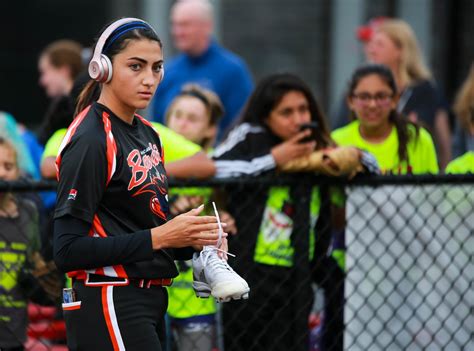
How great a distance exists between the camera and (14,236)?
4.61m

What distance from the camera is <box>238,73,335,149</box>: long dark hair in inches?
203

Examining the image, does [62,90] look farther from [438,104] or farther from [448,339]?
[448,339]

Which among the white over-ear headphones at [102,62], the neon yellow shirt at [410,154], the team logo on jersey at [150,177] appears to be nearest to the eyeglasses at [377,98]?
the neon yellow shirt at [410,154]

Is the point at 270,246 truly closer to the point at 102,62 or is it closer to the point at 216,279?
the point at 216,279

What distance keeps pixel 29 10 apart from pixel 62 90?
10.5 feet

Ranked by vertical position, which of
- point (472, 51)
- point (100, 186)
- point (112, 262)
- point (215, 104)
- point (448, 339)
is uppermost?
point (472, 51)

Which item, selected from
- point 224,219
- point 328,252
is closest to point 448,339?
point 328,252

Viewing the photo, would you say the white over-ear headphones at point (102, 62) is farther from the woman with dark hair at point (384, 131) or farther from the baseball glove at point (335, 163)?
the woman with dark hair at point (384, 131)

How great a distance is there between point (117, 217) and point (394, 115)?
253cm

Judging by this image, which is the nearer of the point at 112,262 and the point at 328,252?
the point at 112,262

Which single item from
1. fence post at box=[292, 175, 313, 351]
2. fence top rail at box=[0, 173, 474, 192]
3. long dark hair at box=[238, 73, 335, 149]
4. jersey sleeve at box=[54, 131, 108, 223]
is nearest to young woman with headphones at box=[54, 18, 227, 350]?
jersey sleeve at box=[54, 131, 108, 223]

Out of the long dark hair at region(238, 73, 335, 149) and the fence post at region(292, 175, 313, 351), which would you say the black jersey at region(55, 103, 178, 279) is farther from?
the long dark hair at region(238, 73, 335, 149)

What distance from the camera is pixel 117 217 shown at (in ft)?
10.8

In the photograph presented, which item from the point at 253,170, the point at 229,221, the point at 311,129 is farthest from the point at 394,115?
the point at 229,221
